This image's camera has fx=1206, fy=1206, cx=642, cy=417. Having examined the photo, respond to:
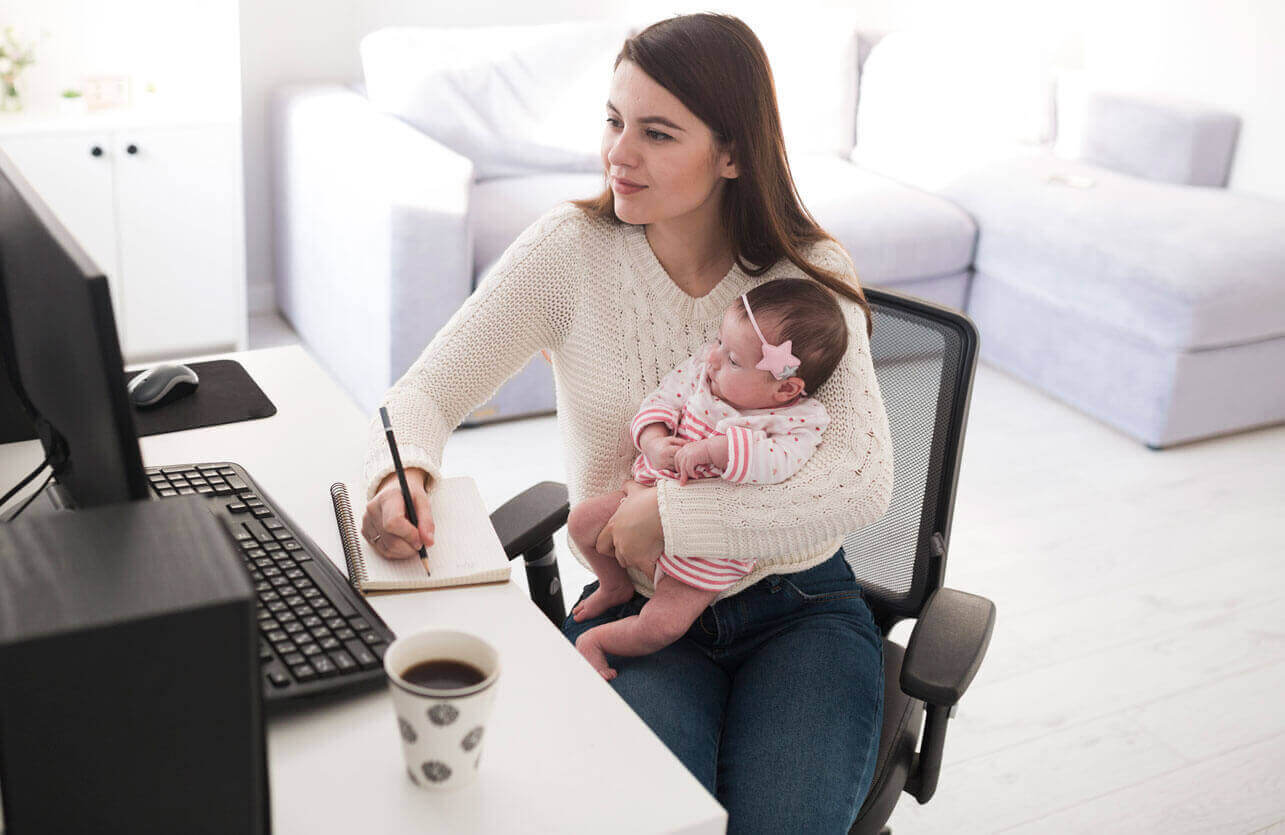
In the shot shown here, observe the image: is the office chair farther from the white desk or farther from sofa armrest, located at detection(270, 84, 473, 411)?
sofa armrest, located at detection(270, 84, 473, 411)

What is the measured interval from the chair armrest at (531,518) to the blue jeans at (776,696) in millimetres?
134

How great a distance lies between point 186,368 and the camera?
4.73ft

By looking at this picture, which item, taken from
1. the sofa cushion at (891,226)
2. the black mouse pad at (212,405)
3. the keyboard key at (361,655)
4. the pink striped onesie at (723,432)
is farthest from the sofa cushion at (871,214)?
the keyboard key at (361,655)

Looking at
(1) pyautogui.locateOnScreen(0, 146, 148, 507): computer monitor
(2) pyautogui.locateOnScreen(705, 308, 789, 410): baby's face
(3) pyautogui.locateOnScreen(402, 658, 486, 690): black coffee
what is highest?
(1) pyautogui.locateOnScreen(0, 146, 148, 507): computer monitor

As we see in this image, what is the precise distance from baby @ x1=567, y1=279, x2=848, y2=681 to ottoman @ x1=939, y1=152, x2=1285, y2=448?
1.92 meters

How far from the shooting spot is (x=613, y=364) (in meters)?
1.46

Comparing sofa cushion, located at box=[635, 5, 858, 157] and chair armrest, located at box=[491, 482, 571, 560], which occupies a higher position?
sofa cushion, located at box=[635, 5, 858, 157]

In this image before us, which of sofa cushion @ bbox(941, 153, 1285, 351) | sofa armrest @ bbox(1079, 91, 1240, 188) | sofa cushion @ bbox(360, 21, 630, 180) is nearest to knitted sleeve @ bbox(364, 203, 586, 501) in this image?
sofa cushion @ bbox(360, 21, 630, 180)

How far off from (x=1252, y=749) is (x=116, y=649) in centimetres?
197

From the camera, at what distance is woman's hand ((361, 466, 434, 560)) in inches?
43.0

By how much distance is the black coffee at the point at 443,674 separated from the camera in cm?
82

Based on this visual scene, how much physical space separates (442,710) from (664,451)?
610 mm

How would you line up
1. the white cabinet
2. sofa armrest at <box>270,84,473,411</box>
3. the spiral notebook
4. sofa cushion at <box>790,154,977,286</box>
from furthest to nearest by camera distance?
sofa cushion at <box>790,154,977,286</box>, the white cabinet, sofa armrest at <box>270,84,473,411</box>, the spiral notebook

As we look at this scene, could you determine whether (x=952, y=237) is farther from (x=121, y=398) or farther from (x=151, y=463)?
(x=121, y=398)
